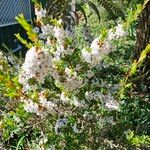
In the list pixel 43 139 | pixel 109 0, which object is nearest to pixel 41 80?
pixel 43 139

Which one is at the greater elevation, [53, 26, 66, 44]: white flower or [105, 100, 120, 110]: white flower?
[53, 26, 66, 44]: white flower

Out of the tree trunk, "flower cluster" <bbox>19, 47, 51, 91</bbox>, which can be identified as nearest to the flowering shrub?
"flower cluster" <bbox>19, 47, 51, 91</bbox>

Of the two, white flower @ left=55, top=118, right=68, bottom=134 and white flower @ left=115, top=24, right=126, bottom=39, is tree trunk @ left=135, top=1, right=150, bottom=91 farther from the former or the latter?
white flower @ left=115, top=24, right=126, bottom=39

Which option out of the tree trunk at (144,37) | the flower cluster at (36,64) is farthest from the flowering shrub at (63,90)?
the tree trunk at (144,37)

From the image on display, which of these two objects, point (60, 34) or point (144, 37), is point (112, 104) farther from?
point (144, 37)

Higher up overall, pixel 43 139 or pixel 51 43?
pixel 51 43

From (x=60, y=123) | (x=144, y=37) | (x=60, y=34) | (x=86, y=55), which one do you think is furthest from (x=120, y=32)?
(x=144, y=37)

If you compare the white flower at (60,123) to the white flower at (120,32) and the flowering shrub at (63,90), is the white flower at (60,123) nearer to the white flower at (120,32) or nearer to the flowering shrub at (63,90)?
the flowering shrub at (63,90)

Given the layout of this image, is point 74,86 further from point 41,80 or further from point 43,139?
point 43,139
